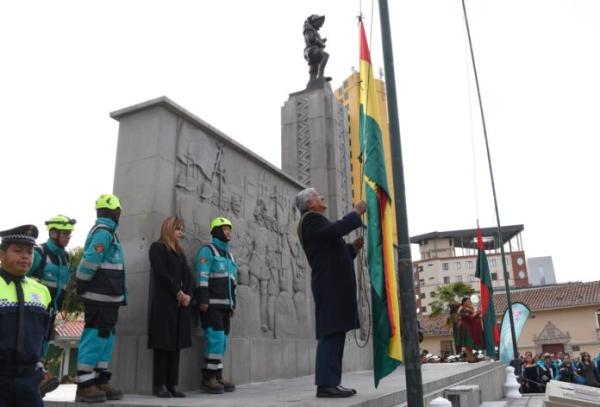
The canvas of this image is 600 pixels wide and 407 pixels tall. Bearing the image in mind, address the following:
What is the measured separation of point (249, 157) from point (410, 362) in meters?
4.93

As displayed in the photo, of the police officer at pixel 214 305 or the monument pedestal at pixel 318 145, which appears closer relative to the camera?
the police officer at pixel 214 305

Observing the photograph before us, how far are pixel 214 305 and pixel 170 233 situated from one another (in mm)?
970

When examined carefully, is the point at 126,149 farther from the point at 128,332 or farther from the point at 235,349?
the point at 235,349

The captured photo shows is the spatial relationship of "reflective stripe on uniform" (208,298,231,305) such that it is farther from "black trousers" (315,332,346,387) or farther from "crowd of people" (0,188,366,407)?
"black trousers" (315,332,346,387)

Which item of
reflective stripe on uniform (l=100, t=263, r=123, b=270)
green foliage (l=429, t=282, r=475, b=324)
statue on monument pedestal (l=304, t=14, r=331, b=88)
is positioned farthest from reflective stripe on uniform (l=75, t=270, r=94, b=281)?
green foliage (l=429, t=282, r=475, b=324)

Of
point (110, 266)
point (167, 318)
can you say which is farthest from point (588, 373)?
point (110, 266)

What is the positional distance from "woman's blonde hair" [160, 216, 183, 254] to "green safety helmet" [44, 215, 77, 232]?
96 cm

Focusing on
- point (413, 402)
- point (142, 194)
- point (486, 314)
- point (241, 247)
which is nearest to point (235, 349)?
point (241, 247)

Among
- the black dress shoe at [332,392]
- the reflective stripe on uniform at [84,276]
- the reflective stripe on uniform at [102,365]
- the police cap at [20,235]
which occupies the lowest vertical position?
the black dress shoe at [332,392]

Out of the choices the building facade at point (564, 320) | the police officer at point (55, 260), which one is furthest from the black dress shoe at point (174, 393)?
the building facade at point (564, 320)

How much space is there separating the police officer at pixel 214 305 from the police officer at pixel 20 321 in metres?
2.49

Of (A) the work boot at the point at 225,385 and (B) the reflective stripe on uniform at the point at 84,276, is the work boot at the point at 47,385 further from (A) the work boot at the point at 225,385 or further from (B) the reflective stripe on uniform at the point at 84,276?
(A) the work boot at the point at 225,385

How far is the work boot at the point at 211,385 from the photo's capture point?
559cm

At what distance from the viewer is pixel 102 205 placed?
16.1ft
